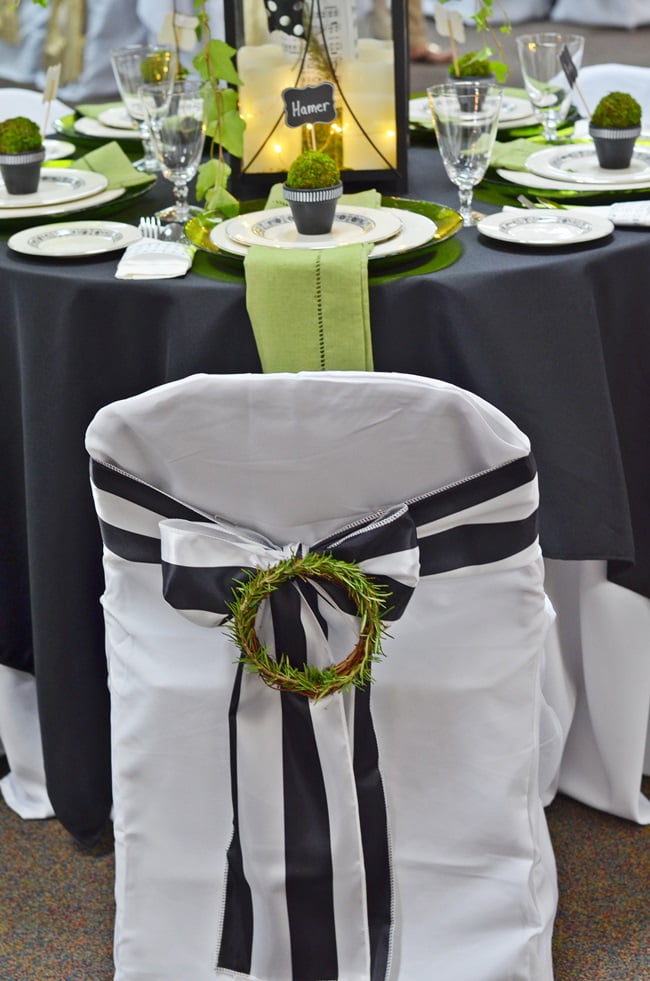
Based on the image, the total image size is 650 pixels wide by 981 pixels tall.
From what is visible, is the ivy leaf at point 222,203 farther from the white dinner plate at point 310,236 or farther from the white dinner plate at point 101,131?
the white dinner plate at point 101,131

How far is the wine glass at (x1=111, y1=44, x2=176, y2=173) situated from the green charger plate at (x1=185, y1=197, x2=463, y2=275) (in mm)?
259

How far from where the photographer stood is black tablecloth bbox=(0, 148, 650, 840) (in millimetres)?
1312

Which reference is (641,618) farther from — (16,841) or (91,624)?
(16,841)

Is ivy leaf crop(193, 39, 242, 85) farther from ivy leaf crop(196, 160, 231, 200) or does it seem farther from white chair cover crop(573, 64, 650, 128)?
white chair cover crop(573, 64, 650, 128)

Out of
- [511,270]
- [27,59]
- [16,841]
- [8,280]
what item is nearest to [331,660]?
[511,270]

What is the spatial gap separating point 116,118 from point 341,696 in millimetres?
1494

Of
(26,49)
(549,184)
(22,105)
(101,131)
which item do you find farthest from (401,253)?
(26,49)

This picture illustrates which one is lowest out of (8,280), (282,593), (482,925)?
A: (482,925)

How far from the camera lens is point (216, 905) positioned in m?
1.21

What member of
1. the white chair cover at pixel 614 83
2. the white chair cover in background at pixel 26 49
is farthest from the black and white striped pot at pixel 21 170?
the white chair cover in background at pixel 26 49

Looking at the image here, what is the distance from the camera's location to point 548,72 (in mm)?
1902

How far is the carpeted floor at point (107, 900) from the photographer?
1.46m

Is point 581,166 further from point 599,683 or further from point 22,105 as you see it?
point 22,105

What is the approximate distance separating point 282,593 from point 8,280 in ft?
2.02
